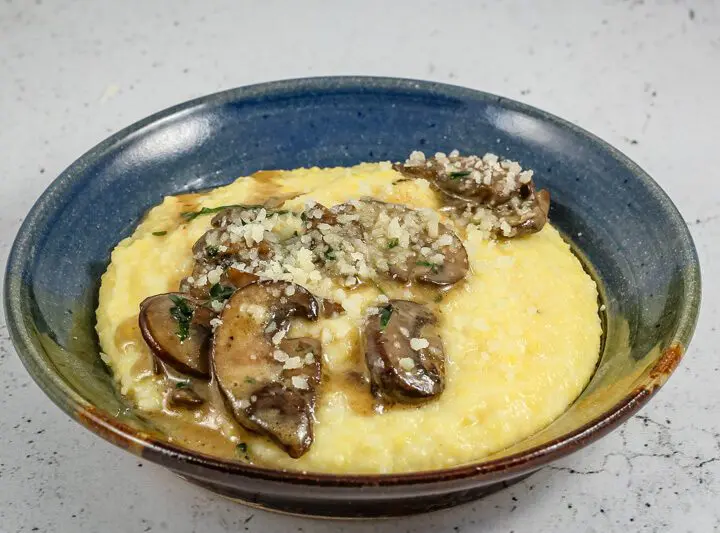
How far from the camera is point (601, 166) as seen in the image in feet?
16.0

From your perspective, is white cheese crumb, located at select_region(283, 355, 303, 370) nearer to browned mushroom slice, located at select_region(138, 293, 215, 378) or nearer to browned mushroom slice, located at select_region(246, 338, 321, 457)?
browned mushroom slice, located at select_region(246, 338, 321, 457)

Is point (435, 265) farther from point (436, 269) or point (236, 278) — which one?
point (236, 278)

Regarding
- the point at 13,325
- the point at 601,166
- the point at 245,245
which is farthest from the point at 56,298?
the point at 601,166

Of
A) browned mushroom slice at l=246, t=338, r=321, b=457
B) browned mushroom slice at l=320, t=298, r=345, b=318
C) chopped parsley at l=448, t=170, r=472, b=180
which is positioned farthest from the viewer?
chopped parsley at l=448, t=170, r=472, b=180

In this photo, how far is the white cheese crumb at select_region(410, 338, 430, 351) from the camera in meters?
3.54

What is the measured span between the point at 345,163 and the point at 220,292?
1.89m

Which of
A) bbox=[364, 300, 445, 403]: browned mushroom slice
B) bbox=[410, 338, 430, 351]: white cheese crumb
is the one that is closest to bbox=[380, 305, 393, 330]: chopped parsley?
bbox=[364, 300, 445, 403]: browned mushroom slice

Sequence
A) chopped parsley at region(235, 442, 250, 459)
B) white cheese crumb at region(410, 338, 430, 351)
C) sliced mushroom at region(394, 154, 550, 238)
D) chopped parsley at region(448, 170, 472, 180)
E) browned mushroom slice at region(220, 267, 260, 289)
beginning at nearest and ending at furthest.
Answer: chopped parsley at region(235, 442, 250, 459) → white cheese crumb at region(410, 338, 430, 351) → browned mushroom slice at region(220, 267, 260, 289) → sliced mushroom at region(394, 154, 550, 238) → chopped parsley at region(448, 170, 472, 180)

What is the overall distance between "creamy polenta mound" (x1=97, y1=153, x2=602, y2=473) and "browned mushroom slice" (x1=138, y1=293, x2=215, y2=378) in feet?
0.05

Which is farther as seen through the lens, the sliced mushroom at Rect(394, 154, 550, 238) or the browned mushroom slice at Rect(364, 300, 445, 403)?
the sliced mushroom at Rect(394, 154, 550, 238)

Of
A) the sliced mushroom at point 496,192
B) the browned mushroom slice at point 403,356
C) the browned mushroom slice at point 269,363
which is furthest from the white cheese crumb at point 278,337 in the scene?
the sliced mushroom at point 496,192

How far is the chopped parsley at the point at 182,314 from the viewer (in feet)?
11.9

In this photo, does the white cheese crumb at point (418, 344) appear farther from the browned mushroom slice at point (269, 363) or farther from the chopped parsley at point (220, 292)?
the chopped parsley at point (220, 292)

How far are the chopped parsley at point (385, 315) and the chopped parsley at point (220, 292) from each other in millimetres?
743
